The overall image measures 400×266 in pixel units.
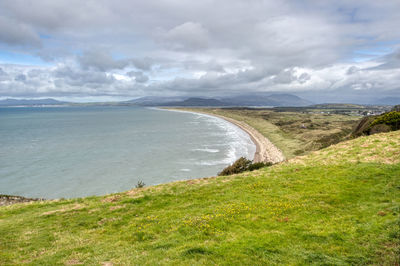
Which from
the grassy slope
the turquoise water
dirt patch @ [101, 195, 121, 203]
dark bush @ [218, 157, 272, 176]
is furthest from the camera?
the turquoise water

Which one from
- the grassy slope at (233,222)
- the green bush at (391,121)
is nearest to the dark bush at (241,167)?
the grassy slope at (233,222)

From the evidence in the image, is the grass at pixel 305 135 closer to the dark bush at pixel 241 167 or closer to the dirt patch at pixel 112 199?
the dark bush at pixel 241 167

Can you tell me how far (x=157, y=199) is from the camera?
1883 centimetres

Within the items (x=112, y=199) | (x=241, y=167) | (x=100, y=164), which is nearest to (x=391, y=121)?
(x=241, y=167)

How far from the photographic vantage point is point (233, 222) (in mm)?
13086

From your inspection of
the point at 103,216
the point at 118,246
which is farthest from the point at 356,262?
the point at 103,216

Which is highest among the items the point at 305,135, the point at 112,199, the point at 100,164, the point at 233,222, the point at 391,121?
the point at 391,121

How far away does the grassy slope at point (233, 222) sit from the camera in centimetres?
984

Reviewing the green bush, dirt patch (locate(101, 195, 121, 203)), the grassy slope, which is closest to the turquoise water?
dirt patch (locate(101, 195, 121, 203))

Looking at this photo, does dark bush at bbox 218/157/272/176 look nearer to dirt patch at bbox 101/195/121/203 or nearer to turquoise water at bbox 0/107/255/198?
turquoise water at bbox 0/107/255/198

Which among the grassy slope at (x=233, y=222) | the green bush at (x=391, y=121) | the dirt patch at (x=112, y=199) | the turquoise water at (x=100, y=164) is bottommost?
the turquoise water at (x=100, y=164)

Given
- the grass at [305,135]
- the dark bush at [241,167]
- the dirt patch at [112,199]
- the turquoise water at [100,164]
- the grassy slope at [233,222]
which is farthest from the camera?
the grass at [305,135]

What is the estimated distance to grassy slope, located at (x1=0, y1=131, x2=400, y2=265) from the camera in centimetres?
984

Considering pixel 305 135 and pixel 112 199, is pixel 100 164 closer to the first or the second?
pixel 112 199
